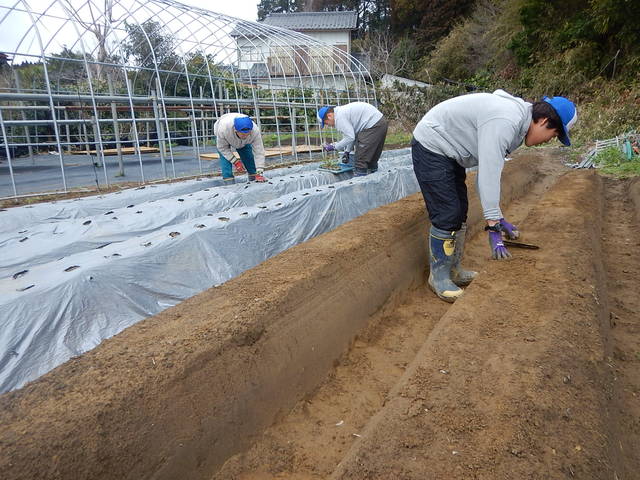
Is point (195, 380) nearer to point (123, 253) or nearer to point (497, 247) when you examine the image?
point (123, 253)

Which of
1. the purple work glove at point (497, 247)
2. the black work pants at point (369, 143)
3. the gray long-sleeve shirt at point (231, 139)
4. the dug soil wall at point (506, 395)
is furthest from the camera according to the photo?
the black work pants at point (369, 143)

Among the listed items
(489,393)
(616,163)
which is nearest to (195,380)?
(489,393)

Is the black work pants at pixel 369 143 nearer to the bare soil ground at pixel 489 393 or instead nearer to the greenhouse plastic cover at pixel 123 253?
the greenhouse plastic cover at pixel 123 253

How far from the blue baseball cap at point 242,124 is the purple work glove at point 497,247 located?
3782 mm

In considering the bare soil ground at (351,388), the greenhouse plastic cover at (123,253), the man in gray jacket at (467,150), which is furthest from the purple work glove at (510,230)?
the greenhouse plastic cover at (123,253)

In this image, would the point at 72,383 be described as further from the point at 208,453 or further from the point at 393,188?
the point at 393,188

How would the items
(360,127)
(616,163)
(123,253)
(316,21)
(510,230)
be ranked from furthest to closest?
(316,21) < (616,163) < (360,127) < (510,230) < (123,253)

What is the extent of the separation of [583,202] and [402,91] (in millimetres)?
15563

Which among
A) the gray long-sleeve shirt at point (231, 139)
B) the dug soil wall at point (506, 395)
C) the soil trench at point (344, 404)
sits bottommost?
the soil trench at point (344, 404)

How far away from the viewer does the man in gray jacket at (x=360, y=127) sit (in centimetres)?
612

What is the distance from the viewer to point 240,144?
6188 mm

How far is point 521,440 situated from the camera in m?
1.49

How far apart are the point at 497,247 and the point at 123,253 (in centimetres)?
271

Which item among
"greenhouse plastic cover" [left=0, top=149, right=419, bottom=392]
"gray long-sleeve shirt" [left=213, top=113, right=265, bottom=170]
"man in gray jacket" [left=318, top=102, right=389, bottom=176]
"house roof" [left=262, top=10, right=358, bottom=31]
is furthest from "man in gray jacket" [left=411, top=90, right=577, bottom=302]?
"house roof" [left=262, top=10, right=358, bottom=31]
